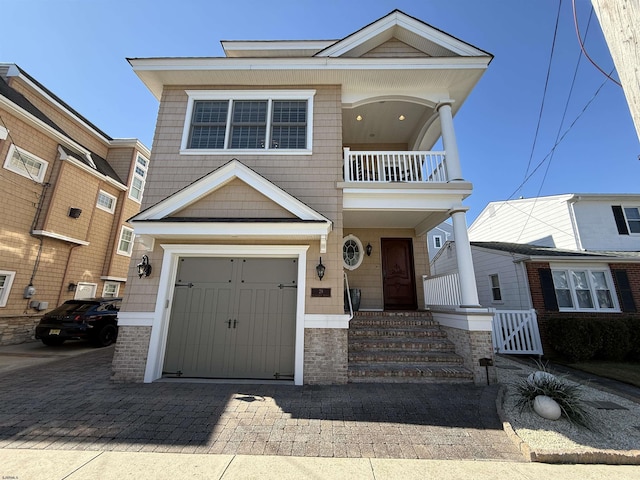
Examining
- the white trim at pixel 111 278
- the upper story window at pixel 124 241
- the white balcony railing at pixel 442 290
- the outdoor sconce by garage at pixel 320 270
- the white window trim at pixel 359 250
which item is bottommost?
the white balcony railing at pixel 442 290

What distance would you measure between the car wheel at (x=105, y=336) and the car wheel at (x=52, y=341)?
2.84ft

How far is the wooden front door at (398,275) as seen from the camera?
8.30 m

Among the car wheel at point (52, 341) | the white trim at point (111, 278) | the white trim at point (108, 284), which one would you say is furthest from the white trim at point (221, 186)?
the white trim at point (108, 284)

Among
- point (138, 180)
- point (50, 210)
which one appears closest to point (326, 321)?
point (50, 210)

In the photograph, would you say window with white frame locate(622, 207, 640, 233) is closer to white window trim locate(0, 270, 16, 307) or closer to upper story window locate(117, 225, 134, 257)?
upper story window locate(117, 225, 134, 257)

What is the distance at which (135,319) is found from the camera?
→ 5473 millimetres

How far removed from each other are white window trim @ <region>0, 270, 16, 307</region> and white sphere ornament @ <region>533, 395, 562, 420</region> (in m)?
14.5

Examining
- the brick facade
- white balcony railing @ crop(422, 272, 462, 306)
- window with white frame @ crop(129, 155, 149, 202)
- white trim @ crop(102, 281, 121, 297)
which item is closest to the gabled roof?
white balcony railing @ crop(422, 272, 462, 306)

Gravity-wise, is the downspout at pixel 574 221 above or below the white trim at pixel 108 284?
above

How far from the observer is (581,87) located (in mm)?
7355

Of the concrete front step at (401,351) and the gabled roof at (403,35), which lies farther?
the gabled roof at (403,35)

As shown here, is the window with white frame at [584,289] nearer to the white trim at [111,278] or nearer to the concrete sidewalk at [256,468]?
the concrete sidewalk at [256,468]

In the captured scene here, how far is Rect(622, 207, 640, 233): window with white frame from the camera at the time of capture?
12.1 m

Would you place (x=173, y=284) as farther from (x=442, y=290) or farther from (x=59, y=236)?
(x=59, y=236)
